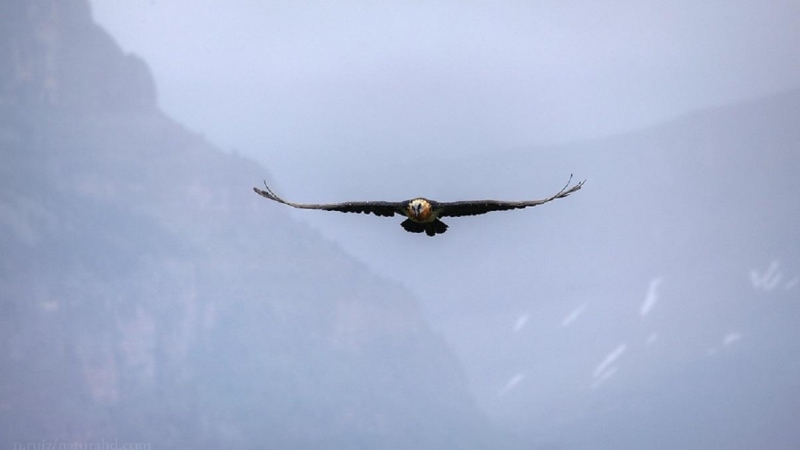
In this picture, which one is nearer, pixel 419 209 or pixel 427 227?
pixel 419 209

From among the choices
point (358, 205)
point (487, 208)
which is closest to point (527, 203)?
point (487, 208)

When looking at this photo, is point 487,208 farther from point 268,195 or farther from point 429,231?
Answer: point 268,195

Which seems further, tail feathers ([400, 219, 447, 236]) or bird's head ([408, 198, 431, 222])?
tail feathers ([400, 219, 447, 236])

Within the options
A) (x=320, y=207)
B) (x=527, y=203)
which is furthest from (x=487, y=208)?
(x=320, y=207)

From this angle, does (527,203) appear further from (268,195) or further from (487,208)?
(268,195)

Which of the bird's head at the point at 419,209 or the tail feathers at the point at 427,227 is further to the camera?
the tail feathers at the point at 427,227

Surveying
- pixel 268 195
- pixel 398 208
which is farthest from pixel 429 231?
pixel 268 195
